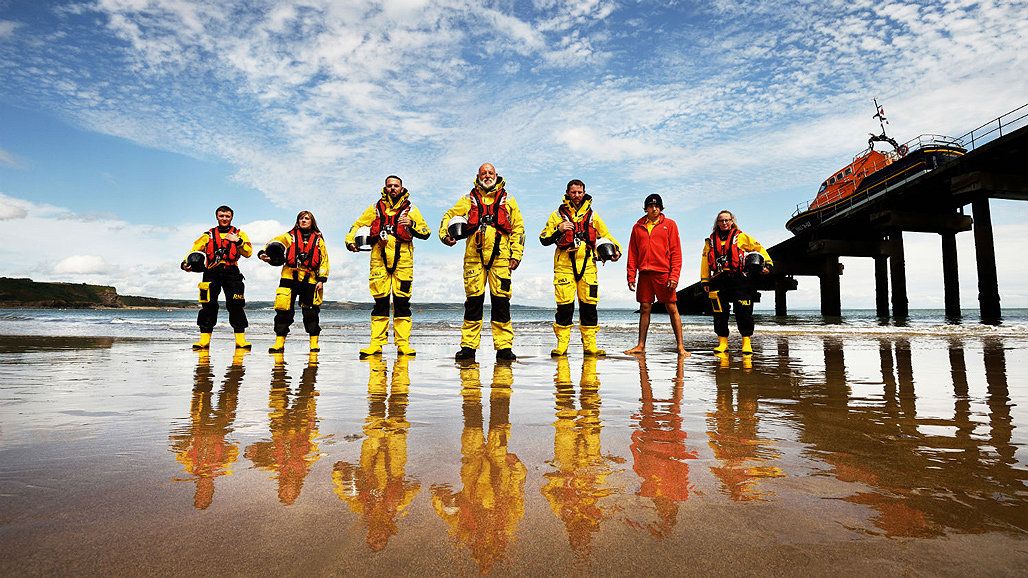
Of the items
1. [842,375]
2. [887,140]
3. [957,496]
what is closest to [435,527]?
[957,496]

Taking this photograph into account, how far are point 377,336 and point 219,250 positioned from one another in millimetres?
3044

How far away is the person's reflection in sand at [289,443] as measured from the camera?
1.40 m

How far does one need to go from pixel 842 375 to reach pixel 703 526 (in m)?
3.56

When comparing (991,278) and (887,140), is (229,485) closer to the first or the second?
(991,278)

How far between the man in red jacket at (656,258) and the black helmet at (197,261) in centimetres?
600

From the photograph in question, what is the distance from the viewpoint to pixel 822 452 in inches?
67.2

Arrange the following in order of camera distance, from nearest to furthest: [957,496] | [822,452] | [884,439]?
[957,496]
[822,452]
[884,439]

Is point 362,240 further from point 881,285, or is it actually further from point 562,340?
point 881,285

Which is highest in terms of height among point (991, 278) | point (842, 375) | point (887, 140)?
point (887, 140)

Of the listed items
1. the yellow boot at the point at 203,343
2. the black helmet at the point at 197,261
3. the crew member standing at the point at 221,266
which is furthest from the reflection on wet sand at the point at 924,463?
the black helmet at the point at 197,261

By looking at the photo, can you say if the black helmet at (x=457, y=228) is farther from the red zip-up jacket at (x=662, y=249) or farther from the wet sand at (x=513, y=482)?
the wet sand at (x=513, y=482)

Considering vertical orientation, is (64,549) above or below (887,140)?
below

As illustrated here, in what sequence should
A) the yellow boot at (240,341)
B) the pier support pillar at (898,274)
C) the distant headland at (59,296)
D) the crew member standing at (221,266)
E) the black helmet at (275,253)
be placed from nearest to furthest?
1. the black helmet at (275,253)
2. the yellow boot at (240,341)
3. the crew member standing at (221,266)
4. the pier support pillar at (898,274)
5. the distant headland at (59,296)

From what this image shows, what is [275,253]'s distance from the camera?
22.1 feet
